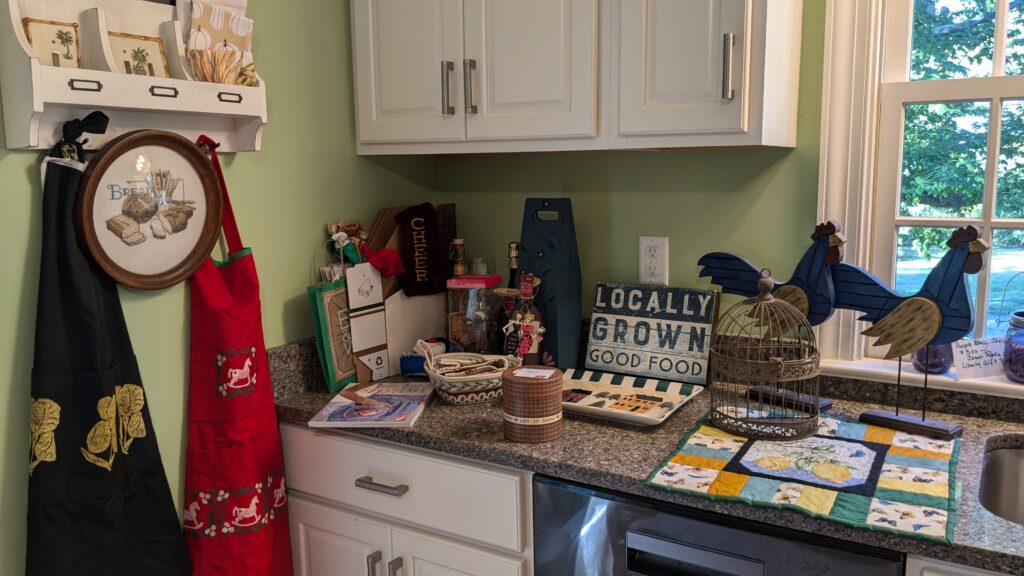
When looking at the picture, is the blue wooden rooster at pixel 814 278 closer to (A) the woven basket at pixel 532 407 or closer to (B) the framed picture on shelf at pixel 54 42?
(A) the woven basket at pixel 532 407

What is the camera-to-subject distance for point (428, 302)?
2.15m

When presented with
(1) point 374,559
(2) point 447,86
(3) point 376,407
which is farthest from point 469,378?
(2) point 447,86

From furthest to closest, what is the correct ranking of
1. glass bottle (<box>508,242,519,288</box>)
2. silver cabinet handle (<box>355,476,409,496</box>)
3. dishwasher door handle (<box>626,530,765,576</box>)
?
glass bottle (<box>508,242,519,288</box>) < silver cabinet handle (<box>355,476,409,496</box>) < dishwasher door handle (<box>626,530,765,576</box>)

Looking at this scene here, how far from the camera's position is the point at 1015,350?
63.1 inches

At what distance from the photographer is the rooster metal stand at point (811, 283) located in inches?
63.9

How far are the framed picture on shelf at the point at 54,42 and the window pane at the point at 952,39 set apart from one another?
168cm

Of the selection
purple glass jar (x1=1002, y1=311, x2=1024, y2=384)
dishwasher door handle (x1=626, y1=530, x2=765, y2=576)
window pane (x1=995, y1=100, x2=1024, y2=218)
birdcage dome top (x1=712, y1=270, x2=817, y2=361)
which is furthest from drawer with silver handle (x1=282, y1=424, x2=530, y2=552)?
window pane (x1=995, y1=100, x2=1024, y2=218)

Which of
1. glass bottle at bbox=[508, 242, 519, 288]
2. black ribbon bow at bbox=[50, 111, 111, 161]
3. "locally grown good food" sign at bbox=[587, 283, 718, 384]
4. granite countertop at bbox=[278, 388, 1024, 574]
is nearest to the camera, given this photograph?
granite countertop at bbox=[278, 388, 1024, 574]

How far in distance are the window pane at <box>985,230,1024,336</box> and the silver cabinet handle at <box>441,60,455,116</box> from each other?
1.22 meters

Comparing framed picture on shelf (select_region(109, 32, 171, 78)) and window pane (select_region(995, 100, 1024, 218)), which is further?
window pane (select_region(995, 100, 1024, 218))

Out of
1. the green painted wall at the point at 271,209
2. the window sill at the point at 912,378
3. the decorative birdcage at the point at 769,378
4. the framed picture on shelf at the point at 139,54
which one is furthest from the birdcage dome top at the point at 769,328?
the framed picture on shelf at the point at 139,54

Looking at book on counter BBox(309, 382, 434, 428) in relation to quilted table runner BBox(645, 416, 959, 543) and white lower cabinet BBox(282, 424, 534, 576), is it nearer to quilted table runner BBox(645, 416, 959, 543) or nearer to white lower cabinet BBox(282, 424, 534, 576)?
white lower cabinet BBox(282, 424, 534, 576)

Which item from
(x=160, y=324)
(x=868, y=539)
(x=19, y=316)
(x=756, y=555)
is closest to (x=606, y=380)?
(x=756, y=555)

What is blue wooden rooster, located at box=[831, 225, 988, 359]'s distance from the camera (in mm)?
1499
